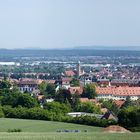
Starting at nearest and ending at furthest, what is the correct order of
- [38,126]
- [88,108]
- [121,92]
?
1. [38,126]
2. [88,108]
3. [121,92]

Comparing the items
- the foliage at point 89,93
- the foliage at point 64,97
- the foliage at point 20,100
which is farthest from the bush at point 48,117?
the foliage at point 89,93

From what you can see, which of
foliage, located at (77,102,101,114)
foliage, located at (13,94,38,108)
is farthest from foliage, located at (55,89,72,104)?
foliage, located at (13,94,38,108)

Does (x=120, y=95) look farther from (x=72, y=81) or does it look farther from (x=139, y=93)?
(x=72, y=81)

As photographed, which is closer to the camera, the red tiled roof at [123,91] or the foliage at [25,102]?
the foliage at [25,102]

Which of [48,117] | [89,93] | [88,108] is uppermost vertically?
[48,117]

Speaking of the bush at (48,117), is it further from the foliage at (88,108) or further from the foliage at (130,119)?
the foliage at (88,108)

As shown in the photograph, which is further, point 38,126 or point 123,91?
point 123,91

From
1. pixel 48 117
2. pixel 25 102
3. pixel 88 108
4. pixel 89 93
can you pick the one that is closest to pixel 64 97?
pixel 88 108

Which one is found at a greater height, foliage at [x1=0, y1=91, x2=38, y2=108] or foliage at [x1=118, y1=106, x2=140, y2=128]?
foliage at [x1=118, y1=106, x2=140, y2=128]

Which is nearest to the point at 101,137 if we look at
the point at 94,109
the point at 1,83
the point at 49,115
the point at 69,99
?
the point at 49,115

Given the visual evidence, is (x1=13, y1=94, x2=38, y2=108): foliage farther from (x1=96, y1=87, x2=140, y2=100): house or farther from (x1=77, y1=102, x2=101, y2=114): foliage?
(x1=96, y1=87, x2=140, y2=100): house

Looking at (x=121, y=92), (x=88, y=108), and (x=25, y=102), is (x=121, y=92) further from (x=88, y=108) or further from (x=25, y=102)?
(x=25, y=102)
